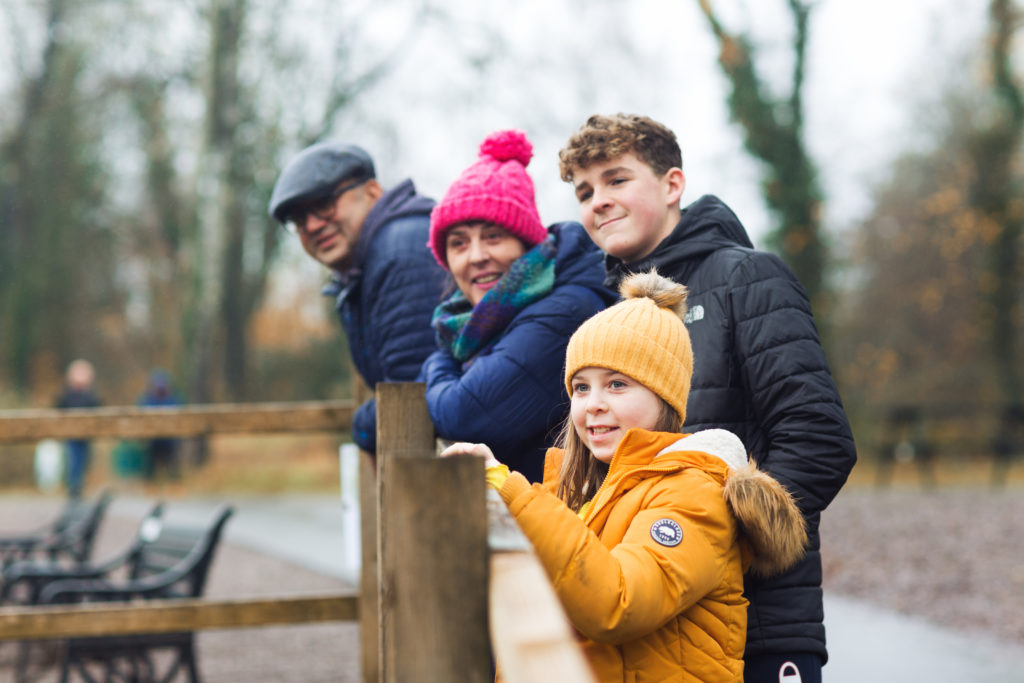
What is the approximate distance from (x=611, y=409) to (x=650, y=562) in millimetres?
416

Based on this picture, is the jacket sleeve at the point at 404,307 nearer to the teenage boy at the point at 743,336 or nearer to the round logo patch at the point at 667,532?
the teenage boy at the point at 743,336

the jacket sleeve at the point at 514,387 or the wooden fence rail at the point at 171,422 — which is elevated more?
the wooden fence rail at the point at 171,422

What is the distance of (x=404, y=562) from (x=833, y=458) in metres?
1.19

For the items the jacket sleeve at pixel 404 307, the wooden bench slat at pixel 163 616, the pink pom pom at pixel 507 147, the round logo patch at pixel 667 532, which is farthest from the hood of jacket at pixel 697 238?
the wooden bench slat at pixel 163 616

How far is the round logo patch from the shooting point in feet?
5.52

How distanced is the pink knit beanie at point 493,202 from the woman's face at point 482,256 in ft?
0.10

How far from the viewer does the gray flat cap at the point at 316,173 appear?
3.39 meters

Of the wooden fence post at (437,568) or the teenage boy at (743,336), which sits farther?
the teenage boy at (743,336)

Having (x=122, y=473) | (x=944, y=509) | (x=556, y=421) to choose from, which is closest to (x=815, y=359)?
(x=556, y=421)

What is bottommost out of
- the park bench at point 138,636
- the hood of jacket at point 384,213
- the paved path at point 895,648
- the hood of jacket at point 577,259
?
the paved path at point 895,648

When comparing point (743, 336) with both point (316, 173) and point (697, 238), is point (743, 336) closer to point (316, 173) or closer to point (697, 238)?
point (697, 238)

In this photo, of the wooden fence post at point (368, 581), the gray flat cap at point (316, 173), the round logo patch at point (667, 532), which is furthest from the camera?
the wooden fence post at point (368, 581)

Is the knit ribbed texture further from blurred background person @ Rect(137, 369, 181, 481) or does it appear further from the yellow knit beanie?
blurred background person @ Rect(137, 369, 181, 481)

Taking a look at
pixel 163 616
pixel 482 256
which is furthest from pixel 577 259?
pixel 163 616
